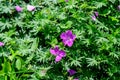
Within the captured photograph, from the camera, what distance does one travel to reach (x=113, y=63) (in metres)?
2.88

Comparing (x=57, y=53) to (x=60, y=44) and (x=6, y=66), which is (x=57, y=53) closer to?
(x=60, y=44)

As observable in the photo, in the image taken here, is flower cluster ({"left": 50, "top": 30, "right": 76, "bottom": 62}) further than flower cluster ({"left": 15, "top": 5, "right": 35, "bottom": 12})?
No

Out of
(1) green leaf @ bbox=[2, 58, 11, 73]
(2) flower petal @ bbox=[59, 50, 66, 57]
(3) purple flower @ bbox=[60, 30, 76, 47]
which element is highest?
(3) purple flower @ bbox=[60, 30, 76, 47]

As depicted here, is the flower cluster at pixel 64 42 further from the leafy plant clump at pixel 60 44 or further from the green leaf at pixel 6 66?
the green leaf at pixel 6 66

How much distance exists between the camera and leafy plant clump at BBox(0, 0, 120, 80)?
9.25 feet

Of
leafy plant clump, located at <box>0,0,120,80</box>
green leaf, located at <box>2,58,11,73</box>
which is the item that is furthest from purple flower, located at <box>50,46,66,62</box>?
green leaf, located at <box>2,58,11,73</box>

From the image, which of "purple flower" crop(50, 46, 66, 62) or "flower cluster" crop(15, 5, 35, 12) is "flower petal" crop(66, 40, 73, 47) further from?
"flower cluster" crop(15, 5, 35, 12)

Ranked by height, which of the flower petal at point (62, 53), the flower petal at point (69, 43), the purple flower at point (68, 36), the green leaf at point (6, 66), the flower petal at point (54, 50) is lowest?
the green leaf at point (6, 66)

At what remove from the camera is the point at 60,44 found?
113 inches

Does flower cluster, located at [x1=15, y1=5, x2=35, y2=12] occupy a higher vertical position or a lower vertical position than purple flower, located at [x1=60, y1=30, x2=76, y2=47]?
higher

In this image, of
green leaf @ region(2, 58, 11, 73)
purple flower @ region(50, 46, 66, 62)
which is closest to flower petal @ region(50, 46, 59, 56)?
purple flower @ region(50, 46, 66, 62)

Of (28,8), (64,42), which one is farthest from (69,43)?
(28,8)

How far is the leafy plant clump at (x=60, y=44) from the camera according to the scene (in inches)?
111

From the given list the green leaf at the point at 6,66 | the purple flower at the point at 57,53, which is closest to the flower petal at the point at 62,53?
the purple flower at the point at 57,53
